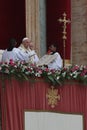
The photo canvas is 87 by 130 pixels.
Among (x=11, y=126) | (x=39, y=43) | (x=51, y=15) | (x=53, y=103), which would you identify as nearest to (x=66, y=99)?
(x=53, y=103)

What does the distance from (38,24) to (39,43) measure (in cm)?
50

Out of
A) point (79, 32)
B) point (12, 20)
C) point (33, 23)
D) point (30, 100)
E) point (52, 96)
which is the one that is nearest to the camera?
point (30, 100)

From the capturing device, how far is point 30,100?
30.0 ft

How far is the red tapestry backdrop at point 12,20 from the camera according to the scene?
47.3 ft

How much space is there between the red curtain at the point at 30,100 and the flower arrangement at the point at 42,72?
114 millimetres

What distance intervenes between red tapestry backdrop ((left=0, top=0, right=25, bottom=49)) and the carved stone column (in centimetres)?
27

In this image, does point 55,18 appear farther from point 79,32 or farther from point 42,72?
point 42,72

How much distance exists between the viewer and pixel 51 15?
621 inches

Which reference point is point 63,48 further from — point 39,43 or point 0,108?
point 0,108

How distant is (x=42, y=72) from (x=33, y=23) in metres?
5.17

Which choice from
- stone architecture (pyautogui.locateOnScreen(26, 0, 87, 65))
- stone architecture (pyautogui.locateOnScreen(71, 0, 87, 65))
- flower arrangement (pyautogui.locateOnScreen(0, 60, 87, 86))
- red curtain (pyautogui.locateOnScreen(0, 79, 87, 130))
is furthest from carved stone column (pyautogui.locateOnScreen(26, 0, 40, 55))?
red curtain (pyautogui.locateOnScreen(0, 79, 87, 130))

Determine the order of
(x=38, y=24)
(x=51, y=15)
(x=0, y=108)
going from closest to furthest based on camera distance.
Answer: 1. (x=0, y=108)
2. (x=38, y=24)
3. (x=51, y=15)

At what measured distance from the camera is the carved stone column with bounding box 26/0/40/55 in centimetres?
1411

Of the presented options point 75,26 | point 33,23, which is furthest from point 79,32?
point 33,23
